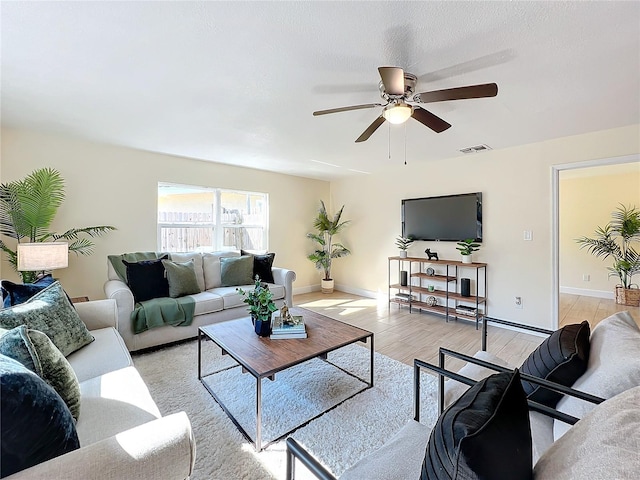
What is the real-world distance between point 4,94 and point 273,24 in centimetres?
238

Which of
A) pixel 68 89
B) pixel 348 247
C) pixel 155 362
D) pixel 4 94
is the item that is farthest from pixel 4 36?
pixel 348 247

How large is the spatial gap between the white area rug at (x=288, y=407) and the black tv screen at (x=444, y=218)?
2.30 metres

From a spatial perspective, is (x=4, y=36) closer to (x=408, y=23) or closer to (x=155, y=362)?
(x=408, y=23)

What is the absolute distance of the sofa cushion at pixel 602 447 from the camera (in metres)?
0.50

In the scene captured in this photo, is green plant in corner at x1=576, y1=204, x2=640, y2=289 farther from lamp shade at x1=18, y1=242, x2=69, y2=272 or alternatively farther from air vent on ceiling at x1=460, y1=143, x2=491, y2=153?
lamp shade at x1=18, y1=242, x2=69, y2=272

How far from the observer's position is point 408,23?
1.50 m

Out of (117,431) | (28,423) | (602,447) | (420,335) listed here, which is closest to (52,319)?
(117,431)

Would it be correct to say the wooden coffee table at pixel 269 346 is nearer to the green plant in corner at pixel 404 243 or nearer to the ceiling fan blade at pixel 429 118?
the ceiling fan blade at pixel 429 118

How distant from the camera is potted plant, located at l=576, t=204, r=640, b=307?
469cm

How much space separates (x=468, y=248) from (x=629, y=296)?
3296mm

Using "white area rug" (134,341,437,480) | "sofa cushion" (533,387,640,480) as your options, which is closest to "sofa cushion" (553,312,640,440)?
"sofa cushion" (533,387,640,480)

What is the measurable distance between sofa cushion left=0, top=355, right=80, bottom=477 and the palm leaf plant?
4.73m

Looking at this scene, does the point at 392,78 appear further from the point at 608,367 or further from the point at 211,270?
the point at 211,270

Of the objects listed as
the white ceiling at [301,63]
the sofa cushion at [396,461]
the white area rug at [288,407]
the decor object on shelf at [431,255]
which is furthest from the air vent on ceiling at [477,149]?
the sofa cushion at [396,461]
